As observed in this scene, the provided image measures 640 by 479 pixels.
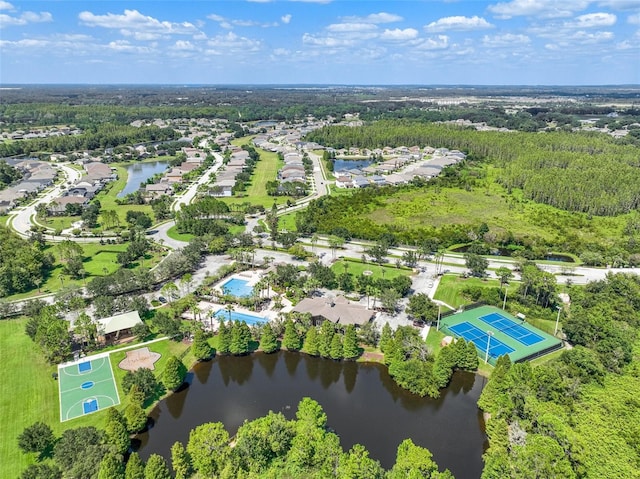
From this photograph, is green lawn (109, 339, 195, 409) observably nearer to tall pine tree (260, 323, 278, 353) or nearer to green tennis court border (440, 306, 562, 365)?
tall pine tree (260, 323, 278, 353)

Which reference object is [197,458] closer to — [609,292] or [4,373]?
[4,373]

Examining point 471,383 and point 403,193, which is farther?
point 403,193

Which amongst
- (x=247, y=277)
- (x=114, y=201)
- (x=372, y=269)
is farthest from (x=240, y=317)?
(x=114, y=201)

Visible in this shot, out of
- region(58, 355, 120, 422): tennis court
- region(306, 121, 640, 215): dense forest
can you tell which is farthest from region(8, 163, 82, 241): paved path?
region(306, 121, 640, 215): dense forest

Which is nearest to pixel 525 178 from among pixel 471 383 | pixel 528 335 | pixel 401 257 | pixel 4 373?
pixel 401 257

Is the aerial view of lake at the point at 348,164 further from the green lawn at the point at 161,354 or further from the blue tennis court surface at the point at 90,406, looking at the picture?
the blue tennis court surface at the point at 90,406

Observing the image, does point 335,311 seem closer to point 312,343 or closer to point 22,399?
point 312,343

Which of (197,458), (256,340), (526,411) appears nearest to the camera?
(197,458)
